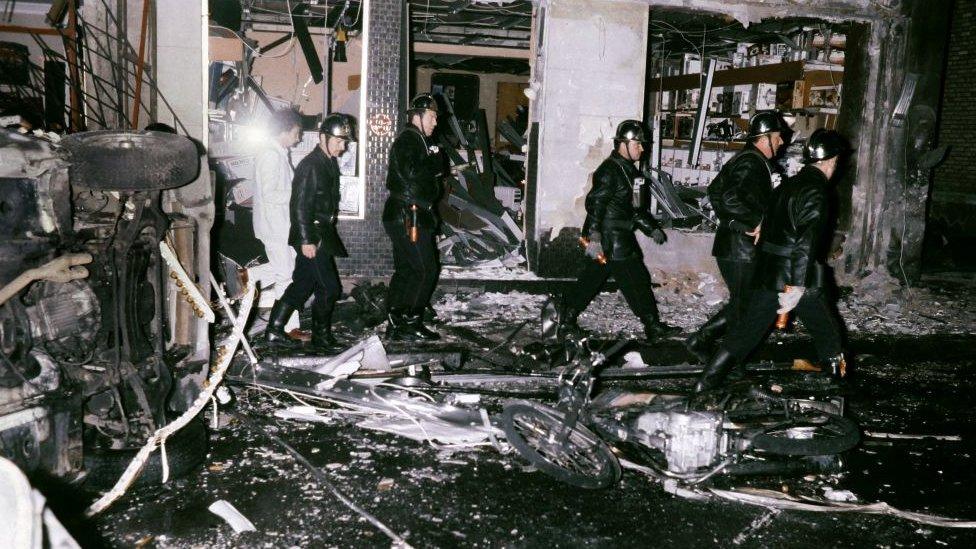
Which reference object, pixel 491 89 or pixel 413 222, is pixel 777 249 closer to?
pixel 413 222

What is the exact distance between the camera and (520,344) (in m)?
7.04

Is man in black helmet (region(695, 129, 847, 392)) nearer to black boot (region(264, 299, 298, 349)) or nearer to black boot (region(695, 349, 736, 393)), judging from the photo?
black boot (region(695, 349, 736, 393))

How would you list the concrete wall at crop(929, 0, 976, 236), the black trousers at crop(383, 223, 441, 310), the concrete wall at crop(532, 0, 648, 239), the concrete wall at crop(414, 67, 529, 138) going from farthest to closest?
the concrete wall at crop(414, 67, 529, 138) → the concrete wall at crop(929, 0, 976, 236) → the concrete wall at crop(532, 0, 648, 239) → the black trousers at crop(383, 223, 441, 310)

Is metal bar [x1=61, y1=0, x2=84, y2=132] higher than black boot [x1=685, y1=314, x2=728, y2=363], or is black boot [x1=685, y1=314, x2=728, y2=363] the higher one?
metal bar [x1=61, y1=0, x2=84, y2=132]

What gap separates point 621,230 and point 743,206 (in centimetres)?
129

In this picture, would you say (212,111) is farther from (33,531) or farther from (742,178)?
(33,531)

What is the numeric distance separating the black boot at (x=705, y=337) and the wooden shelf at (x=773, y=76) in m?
6.86

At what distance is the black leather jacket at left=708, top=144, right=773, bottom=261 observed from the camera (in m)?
6.47

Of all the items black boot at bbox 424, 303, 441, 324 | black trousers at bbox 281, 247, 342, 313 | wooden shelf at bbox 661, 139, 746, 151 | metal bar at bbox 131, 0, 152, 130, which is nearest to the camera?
black trousers at bbox 281, 247, 342, 313

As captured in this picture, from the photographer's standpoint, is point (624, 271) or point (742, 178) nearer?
point (742, 178)

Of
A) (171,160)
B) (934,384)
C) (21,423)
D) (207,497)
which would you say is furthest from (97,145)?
(934,384)

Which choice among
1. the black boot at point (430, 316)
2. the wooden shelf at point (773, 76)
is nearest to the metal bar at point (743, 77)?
the wooden shelf at point (773, 76)

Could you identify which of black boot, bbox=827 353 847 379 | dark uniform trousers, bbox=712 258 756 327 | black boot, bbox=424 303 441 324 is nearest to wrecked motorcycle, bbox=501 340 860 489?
black boot, bbox=827 353 847 379

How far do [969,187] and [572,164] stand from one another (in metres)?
12.4
